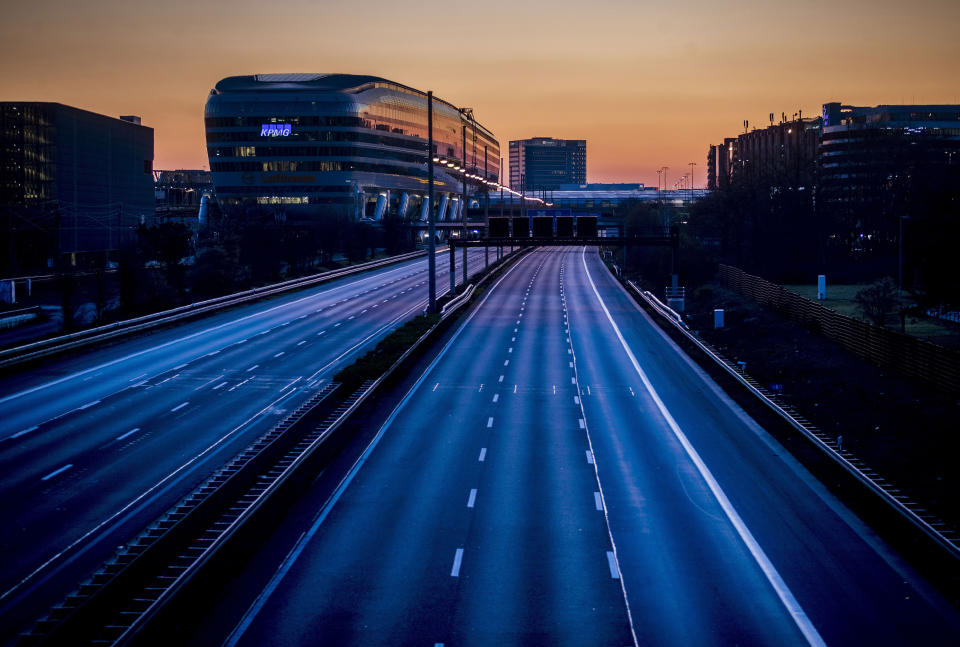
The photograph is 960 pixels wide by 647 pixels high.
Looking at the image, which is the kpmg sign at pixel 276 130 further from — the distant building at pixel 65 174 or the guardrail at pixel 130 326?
the guardrail at pixel 130 326

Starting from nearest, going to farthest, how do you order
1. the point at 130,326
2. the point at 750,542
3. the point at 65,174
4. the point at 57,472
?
the point at 750,542 < the point at 57,472 < the point at 130,326 < the point at 65,174

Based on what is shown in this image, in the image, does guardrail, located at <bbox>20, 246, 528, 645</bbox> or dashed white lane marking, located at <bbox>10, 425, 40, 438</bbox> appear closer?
guardrail, located at <bbox>20, 246, 528, 645</bbox>

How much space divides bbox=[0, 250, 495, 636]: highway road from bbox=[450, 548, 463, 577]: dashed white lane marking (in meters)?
6.54

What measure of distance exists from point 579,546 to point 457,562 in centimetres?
252

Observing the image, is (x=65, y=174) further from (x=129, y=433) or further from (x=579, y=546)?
(x=579, y=546)

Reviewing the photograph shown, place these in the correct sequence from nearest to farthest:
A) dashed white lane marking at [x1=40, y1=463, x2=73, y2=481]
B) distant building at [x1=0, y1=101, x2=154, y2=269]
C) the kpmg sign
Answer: dashed white lane marking at [x1=40, y1=463, x2=73, y2=481]
distant building at [x1=0, y1=101, x2=154, y2=269]
the kpmg sign

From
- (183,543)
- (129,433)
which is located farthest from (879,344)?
(183,543)

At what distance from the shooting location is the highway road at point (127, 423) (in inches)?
688

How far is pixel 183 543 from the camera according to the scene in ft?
52.3

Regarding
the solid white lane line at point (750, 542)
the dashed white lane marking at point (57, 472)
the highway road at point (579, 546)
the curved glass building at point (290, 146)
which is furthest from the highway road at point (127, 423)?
the curved glass building at point (290, 146)

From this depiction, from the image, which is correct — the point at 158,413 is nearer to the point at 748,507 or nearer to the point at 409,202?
the point at 748,507

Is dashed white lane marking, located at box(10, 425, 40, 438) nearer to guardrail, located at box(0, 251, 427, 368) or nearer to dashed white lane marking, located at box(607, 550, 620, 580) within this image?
guardrail, located at box(0, 251, 427, 368)

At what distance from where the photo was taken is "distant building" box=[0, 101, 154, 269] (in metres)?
112

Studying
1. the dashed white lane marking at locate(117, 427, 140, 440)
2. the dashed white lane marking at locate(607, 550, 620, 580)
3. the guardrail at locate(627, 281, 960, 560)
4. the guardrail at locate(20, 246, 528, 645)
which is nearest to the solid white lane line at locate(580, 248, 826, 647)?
the dashed white lane marking at locate(607, 550, 620, 580)
